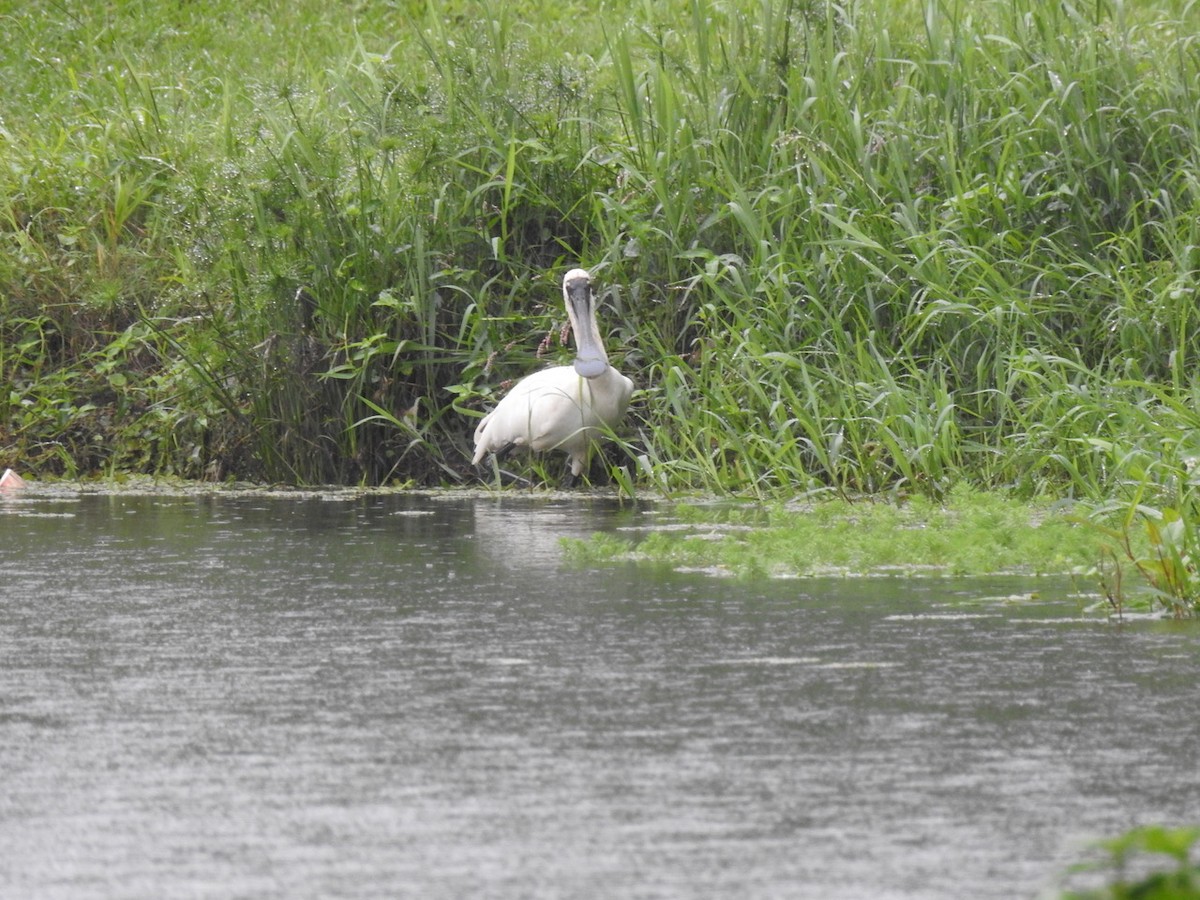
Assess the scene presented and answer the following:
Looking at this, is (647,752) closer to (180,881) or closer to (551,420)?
(180,881)

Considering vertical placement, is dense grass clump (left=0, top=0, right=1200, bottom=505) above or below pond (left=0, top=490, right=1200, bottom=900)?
above

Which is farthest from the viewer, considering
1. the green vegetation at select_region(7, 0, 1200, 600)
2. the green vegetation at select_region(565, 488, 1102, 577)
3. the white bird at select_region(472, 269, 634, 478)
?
the white bird at select_region(472, 269, 634, 478)

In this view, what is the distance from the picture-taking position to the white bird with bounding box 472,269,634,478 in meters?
9.22

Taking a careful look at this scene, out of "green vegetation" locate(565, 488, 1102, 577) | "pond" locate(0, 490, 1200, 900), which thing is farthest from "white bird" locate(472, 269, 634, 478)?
"pond" locate(0, 490, 1200, 900)

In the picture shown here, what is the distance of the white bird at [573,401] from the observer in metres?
9.22

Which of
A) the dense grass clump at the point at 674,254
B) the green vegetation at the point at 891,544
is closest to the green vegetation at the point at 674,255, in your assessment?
the dense grass clump at the point at 674,254

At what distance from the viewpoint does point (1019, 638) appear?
197 inches

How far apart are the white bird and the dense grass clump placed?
22 centimetres

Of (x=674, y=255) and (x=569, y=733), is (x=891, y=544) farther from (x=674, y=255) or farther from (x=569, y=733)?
(x=674, y=255)

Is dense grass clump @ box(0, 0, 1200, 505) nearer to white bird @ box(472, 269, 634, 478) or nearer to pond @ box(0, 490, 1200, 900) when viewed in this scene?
white bird @ box(472, 269, 634, 478)

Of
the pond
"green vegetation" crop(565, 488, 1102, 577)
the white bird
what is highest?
the white bird

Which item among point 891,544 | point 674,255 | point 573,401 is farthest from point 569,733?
point 674,255

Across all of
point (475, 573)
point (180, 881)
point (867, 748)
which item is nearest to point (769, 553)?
point (475, 573)

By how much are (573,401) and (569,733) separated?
529cm
